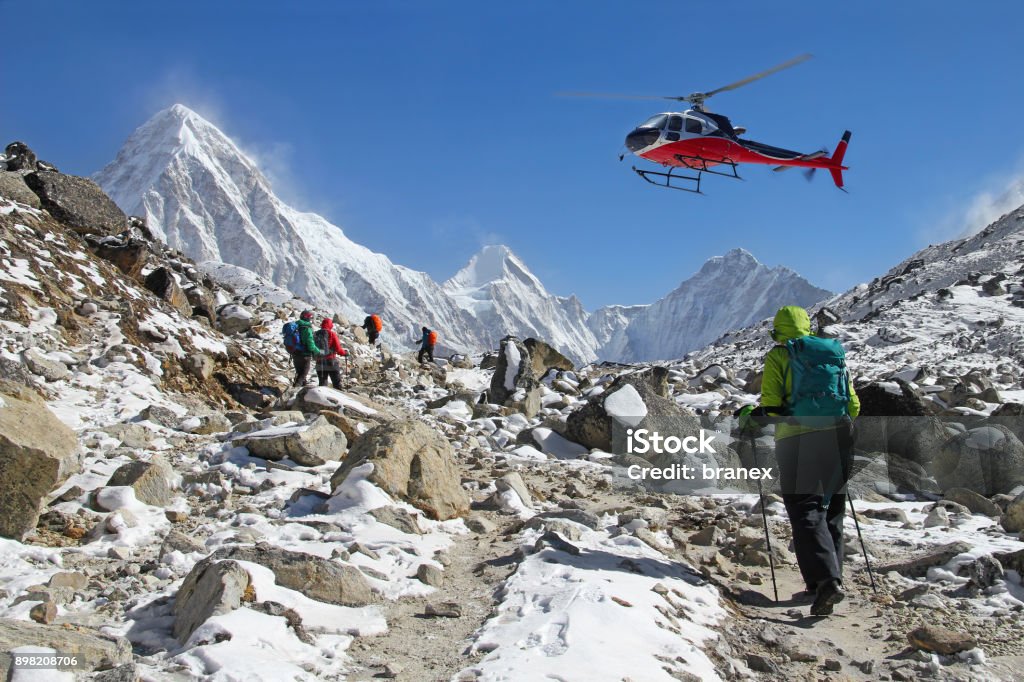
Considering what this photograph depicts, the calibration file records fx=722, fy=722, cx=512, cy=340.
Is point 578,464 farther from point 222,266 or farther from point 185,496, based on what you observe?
point 222,266

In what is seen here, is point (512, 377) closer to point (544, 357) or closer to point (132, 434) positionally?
point (544, 357)

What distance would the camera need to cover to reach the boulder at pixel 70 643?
317 cm

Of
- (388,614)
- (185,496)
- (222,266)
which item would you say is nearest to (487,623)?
(388,614)

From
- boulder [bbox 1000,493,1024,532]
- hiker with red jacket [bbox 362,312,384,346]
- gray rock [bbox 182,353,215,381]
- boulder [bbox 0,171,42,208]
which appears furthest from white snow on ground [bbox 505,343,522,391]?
boulder [bbox 1000,493,1024,532]

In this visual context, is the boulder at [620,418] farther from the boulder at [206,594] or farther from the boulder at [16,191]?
the boulder at [16,191]

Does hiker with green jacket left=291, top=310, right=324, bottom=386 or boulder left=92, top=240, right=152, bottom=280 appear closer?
hiker with green jacket left=291, top=310, right=324, bottom=386

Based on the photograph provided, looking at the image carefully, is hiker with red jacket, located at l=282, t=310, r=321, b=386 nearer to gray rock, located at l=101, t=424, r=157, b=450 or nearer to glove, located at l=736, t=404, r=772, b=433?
gray rock, located at l=101, t=424, r=157, b=450

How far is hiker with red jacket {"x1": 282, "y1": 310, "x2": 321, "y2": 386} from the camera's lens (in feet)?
47.0

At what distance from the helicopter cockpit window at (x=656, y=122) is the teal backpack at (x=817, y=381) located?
1626 centimetres

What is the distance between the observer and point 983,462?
8844mm

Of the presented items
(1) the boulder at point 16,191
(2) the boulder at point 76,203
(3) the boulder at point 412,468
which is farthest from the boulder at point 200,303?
(3) the boulder at point 412,468

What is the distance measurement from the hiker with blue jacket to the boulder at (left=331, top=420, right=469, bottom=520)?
308 centimetres

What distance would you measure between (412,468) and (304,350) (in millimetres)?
8138

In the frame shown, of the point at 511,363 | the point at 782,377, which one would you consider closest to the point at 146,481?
the point at 782,377
